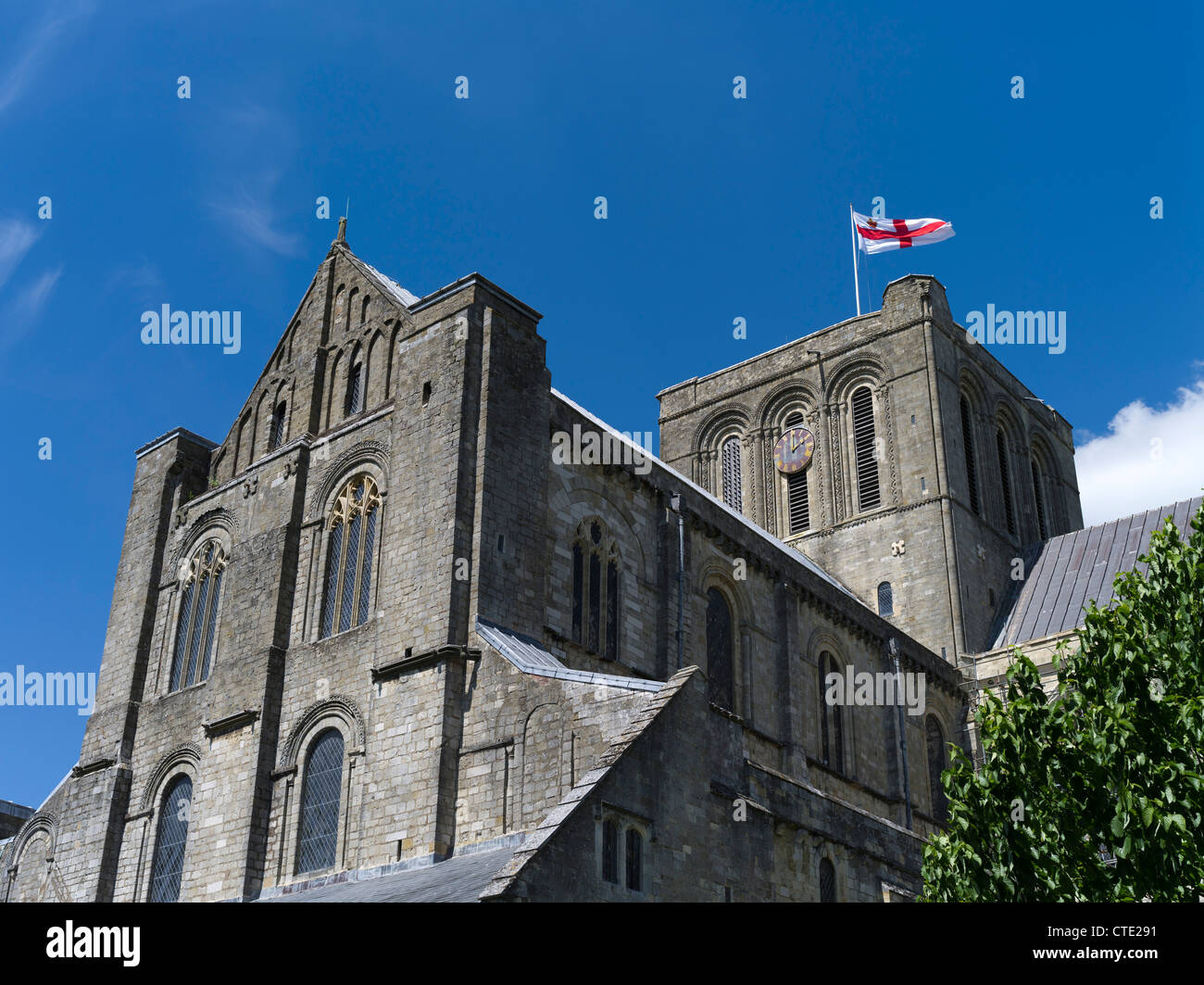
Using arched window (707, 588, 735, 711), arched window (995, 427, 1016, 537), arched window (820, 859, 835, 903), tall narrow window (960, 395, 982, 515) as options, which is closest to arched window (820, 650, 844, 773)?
arched window (707, 588, 735, 711)

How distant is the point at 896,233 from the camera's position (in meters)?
50.2

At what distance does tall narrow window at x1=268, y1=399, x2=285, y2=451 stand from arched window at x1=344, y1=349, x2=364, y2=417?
257 centimetres

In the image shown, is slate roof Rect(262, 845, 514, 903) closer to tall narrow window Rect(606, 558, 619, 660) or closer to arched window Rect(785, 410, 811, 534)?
tall narrow window Rect(606, 558, 619, 660)

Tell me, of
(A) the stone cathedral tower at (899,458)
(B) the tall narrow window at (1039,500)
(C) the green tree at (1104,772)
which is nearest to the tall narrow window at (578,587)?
(C) the green tree at (1104,772)

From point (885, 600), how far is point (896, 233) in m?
14.6

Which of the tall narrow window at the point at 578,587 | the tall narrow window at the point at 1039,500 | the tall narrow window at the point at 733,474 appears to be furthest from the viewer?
the tall narrow window at the point at 1039,500

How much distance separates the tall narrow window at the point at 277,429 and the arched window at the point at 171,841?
856 centimetres

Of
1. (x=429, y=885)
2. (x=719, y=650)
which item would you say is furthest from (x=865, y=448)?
(x=429, y=885)

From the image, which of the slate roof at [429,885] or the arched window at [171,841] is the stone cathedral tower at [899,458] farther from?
the slate roof at [429,885]

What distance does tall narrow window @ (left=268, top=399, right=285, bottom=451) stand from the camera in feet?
107

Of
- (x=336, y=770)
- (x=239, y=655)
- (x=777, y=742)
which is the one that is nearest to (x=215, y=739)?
(x=239, y=655)

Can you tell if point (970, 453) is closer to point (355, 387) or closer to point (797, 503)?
point (797, 503)

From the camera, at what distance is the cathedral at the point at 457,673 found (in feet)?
69.3
